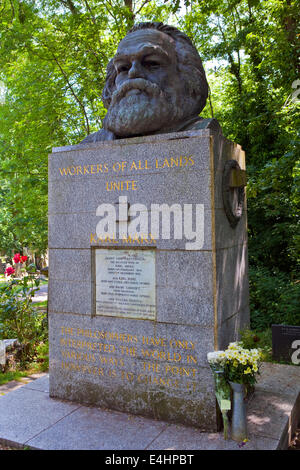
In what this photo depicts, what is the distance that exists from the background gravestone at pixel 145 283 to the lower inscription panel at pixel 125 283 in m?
0.01

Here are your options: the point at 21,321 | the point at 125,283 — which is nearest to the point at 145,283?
the point at 125,283

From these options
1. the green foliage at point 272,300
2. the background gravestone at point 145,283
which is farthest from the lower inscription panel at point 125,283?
the green foliage at point 272,300

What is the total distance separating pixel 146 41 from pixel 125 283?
9.40 ft

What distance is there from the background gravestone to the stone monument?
0.01 m

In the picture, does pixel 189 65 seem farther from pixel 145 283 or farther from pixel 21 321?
pixel 21 321

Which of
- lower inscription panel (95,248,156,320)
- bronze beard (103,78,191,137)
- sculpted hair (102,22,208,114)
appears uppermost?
sculpted hair (102,22,208,114)

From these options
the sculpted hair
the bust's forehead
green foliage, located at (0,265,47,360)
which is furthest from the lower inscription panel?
green foliage, located at (0,265,47,360)

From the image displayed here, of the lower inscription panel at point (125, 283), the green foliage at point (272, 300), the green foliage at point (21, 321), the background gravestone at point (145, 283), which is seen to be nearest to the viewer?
the background gravestone at point (145, 283)

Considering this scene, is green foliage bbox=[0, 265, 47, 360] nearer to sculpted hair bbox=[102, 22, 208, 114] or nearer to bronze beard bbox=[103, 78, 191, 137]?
bronze beard bbox=[103, 78, 191, 137]

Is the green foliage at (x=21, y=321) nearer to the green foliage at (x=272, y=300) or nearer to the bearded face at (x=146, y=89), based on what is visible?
the bearded face at (x=146, y=89)

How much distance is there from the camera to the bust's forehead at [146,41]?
4555 mm

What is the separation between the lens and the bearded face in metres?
4.40

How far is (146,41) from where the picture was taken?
4.57 meters
